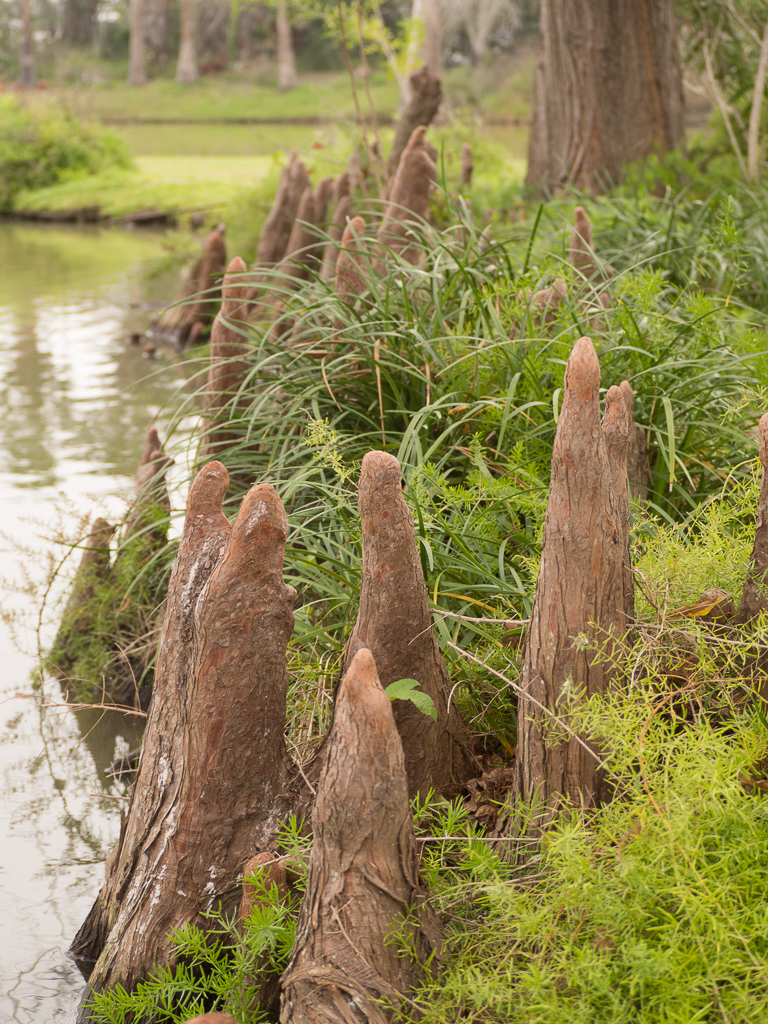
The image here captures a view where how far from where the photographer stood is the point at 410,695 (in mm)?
2016

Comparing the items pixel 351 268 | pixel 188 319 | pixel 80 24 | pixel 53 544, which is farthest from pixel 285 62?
pixel 351 268

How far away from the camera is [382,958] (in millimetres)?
1646

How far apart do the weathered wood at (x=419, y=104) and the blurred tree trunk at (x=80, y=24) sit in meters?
47.3

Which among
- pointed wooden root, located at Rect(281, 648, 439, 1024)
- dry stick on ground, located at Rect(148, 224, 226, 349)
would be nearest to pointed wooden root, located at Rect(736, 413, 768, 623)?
pointed wooden root, located at Rect(281, 648, 439, 1024)

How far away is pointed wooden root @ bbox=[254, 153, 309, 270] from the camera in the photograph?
7621 millimetres

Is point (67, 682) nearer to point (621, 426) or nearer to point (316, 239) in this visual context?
point (621, 426)

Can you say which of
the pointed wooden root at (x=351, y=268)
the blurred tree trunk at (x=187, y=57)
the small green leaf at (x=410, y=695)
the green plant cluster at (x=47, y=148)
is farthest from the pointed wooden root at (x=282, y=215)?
the blurred tree trunk at (x=187, y=57)

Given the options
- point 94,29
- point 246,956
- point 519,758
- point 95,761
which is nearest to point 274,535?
point 519,758

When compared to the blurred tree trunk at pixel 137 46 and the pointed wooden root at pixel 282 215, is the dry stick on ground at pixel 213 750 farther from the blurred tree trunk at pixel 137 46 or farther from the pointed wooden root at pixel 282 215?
the blurred tree trunk at pixel 137 46

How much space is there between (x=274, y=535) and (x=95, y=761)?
6.12ft

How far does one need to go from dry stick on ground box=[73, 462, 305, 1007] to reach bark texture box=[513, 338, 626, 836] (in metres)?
0.59

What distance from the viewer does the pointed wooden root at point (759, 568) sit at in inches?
71.0

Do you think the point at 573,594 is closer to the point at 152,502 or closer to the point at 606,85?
the point at 152,502

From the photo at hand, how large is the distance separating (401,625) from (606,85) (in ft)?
21.9
